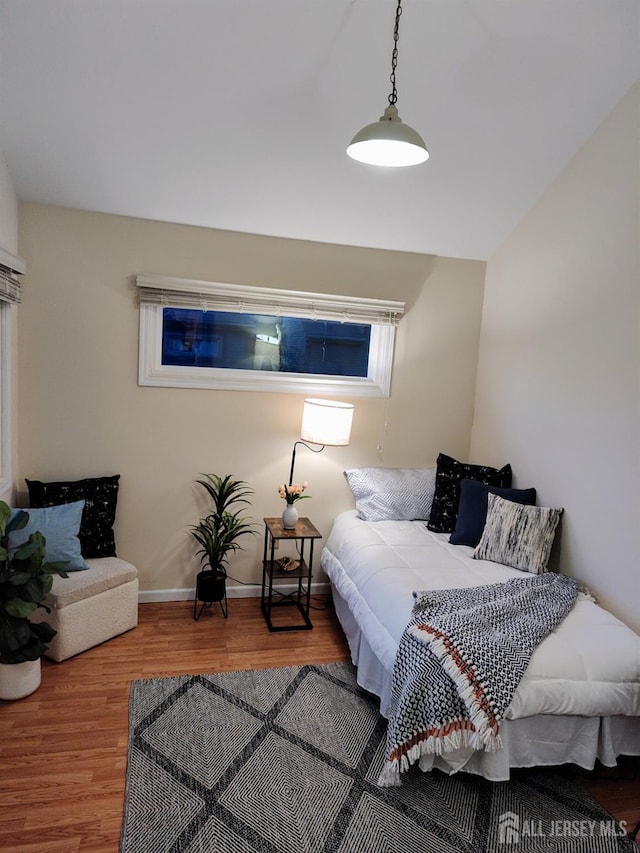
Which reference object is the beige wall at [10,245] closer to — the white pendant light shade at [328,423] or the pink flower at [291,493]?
the pink flower at [291,493]

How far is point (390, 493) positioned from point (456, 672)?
1.61m

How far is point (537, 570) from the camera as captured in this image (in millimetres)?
2773

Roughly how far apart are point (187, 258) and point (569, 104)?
2113 mm

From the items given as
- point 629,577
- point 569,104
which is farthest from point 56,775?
point 569,104

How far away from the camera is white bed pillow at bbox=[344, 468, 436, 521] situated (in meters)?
3.47

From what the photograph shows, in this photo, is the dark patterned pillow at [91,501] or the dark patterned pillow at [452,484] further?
the dark patterned pillow at [452,484]

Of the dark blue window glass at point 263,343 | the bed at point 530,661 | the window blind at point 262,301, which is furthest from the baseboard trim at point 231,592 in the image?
the window blind at point 262,301

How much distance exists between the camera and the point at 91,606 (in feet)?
9.27

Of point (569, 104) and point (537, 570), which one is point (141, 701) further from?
point (569, 104)

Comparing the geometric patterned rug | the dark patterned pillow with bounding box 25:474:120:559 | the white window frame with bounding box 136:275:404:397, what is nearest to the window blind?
the white window frame with bounding box 136:275:404:397

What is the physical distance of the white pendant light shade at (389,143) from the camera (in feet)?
6.05

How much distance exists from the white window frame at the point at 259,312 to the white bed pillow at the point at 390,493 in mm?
534

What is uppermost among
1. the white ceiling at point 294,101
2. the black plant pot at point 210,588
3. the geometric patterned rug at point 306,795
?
the white ceiling at point 294,101

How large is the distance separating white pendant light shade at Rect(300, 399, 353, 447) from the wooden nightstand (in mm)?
543
